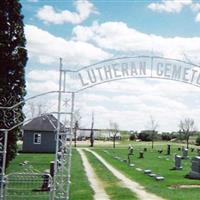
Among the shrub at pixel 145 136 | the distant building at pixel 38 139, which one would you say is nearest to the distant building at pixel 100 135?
the shrub at pixel 145 136

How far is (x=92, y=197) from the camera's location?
17.8 meters

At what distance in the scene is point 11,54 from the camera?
24.1m

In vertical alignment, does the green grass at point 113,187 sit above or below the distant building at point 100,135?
below

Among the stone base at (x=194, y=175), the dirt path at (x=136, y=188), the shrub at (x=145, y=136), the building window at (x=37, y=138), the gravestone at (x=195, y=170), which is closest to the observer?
the dirt path at (x=136, y=188)

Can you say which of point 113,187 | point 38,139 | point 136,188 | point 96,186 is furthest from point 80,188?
point 38,139

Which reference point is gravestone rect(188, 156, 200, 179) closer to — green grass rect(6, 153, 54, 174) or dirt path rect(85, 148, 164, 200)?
dirt path rect(85, 148, 164, 200)

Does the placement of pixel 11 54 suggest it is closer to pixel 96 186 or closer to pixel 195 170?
pixel 96 186

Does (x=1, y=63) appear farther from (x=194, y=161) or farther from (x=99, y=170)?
(x=194, y=161)

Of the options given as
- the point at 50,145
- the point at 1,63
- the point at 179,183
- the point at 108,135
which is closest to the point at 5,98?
the point at 1,63

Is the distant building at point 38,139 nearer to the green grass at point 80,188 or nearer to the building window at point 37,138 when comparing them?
the building window at point 37,138

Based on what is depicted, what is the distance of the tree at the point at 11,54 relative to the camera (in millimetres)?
23562

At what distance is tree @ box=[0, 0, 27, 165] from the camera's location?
2356 cm

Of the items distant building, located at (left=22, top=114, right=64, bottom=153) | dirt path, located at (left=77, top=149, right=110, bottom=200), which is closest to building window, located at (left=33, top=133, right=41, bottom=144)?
distant building, located at (left=22, top=114, right=64, bottom=153)

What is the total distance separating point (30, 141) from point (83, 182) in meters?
30.4
